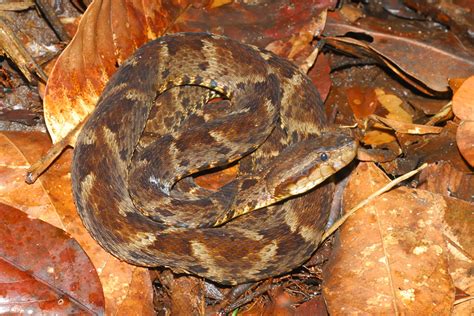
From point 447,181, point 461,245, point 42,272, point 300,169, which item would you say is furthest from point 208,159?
point 461,245

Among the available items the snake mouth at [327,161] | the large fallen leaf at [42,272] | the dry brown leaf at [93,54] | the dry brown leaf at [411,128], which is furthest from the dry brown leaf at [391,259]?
the dry brown leaf at [93,54]

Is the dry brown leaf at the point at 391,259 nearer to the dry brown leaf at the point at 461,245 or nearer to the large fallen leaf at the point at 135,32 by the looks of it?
the dry brown leaf at the point at 461,245

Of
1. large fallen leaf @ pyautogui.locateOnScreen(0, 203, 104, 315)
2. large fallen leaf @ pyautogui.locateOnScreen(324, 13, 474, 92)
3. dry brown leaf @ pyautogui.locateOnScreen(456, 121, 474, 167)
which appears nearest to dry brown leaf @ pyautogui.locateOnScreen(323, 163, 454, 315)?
dry brown leaf @ pyautogui.locateOnScreen(456, 121, 474, 167)

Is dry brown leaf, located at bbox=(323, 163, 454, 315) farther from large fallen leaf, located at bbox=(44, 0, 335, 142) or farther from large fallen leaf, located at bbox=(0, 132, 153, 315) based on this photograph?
large fallen leaf, located at bbox=(44, 0, 335, 142)

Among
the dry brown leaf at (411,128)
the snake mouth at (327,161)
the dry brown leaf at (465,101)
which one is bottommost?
the dry brown leaf at (411,128)

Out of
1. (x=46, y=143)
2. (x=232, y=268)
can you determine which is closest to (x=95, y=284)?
(x=232, y=268)

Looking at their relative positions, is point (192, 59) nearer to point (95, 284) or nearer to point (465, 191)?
point (95, 284)
